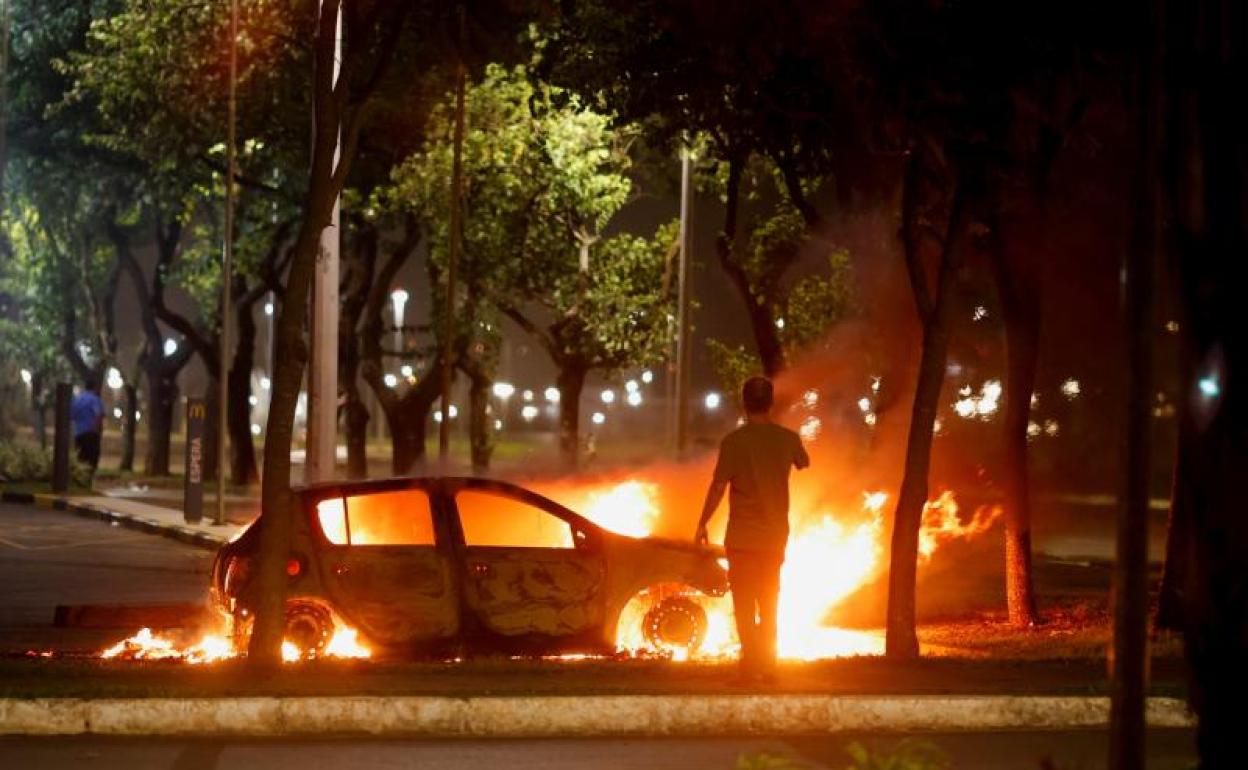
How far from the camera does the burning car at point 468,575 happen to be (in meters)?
11.8

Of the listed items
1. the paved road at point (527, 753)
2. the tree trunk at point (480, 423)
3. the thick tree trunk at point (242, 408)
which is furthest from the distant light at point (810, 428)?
the thick tree trunk at point (242, 408)

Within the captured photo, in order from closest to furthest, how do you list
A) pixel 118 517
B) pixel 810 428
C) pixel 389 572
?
pixel 389 572, pixel 810 428, pixel 118 517

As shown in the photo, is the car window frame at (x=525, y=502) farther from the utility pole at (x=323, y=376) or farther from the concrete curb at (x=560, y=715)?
the utility pole at (x=323, y=376)

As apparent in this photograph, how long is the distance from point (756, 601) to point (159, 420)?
33202 millimetres

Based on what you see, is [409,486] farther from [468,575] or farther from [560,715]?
[560,715]

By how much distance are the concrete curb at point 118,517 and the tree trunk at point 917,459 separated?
11.2 metres

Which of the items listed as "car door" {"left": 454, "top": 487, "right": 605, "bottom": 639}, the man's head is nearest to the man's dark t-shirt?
the man's head

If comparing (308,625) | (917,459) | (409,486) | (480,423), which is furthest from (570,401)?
(917,459)

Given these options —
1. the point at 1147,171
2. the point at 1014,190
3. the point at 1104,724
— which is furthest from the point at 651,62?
the point at 1147,171

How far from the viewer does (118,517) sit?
26.7m

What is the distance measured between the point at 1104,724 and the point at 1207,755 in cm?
445

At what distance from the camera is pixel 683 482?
19531mm

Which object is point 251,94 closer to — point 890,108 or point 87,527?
point 87,527

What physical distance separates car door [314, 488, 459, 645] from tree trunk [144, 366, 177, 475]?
98.1 ft
